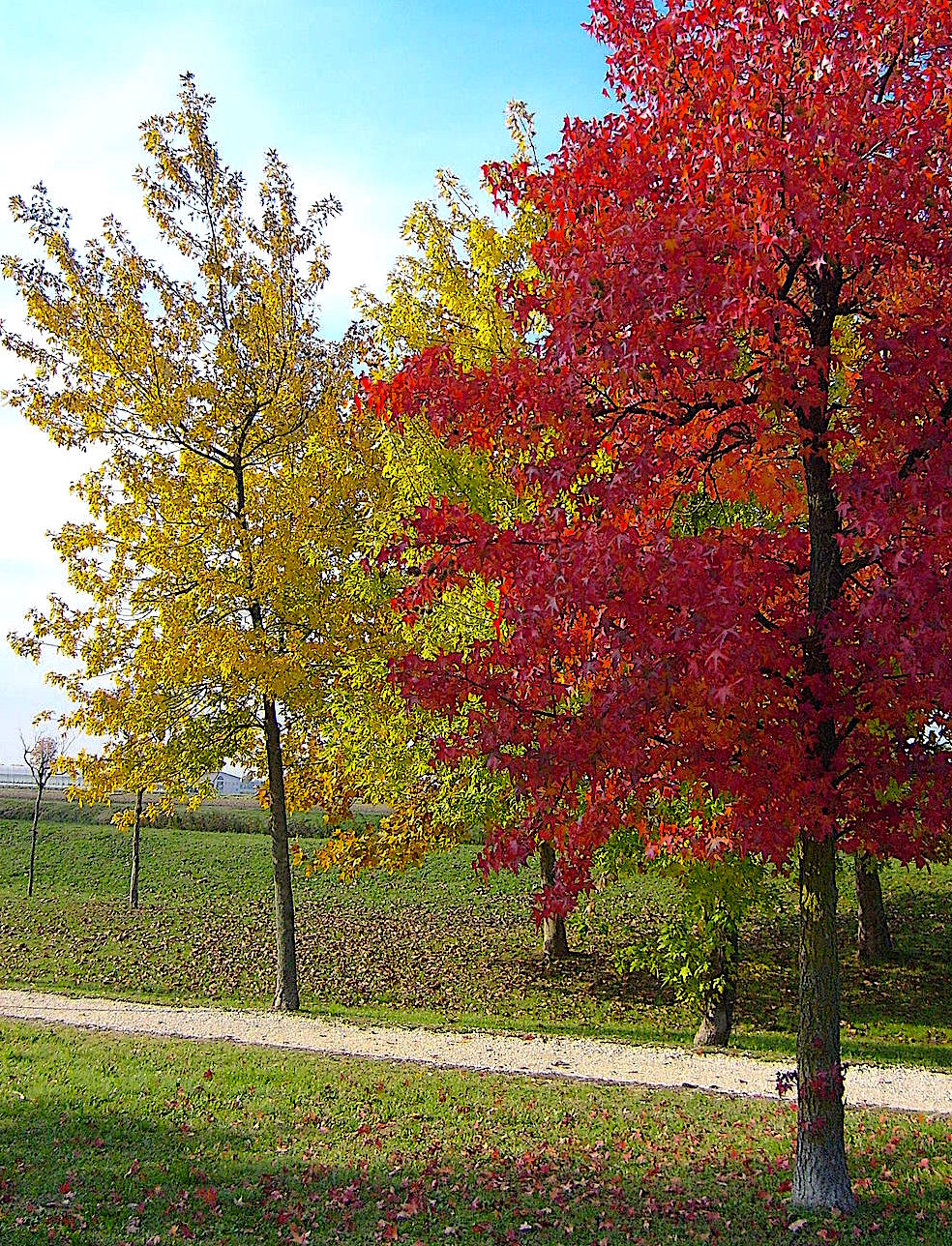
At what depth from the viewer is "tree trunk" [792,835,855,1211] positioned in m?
5.46

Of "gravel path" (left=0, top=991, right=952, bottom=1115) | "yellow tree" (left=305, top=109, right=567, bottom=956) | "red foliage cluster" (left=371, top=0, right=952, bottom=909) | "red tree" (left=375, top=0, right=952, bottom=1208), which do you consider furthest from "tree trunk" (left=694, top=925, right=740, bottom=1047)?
"red foliage cluster" (left=371, top=0, right=952, bottom=909)

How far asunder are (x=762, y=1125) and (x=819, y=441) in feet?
16.4

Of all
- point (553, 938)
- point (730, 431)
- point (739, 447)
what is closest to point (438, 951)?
point (553, 938)

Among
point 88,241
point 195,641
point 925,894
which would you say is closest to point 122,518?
point 195,641

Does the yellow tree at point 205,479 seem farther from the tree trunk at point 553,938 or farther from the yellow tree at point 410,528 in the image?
the tree trunk at point 553,938

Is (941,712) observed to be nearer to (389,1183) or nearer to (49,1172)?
(389,1183)

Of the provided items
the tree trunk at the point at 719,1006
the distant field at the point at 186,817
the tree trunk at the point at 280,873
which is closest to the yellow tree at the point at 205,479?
the tree trunk at the point at 280,873

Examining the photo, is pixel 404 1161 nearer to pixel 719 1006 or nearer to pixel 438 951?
pixel 719 1006

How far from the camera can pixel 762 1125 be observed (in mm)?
7441

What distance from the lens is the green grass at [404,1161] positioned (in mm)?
5266

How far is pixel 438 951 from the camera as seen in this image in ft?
56.4

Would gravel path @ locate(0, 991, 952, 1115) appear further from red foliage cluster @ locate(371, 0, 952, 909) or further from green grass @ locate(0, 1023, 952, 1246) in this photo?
red foliage cluster @ locate(371, 0, 952, 909)

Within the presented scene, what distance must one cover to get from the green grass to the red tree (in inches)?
26.6

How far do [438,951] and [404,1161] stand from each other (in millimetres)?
10958
